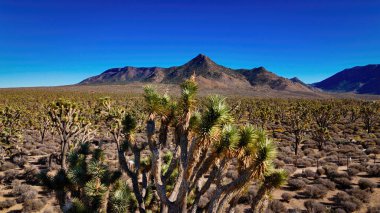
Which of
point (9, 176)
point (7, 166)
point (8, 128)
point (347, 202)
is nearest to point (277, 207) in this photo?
point (347, 202)

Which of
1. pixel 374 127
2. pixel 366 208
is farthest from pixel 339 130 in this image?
pixel 366 208

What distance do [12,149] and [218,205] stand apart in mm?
26779

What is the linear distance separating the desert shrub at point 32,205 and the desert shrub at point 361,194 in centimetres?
1689

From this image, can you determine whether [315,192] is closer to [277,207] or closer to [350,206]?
[350,206]

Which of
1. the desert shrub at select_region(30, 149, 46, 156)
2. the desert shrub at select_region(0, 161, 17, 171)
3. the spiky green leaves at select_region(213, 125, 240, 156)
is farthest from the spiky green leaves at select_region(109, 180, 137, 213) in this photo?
the desert shrub at select_region(30, 149, 46, 156)

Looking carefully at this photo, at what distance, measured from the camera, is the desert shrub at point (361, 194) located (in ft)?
51.9

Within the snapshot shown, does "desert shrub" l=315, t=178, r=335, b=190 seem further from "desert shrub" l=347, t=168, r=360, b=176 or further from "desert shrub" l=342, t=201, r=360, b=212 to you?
"desert shrub" l=342, t=201, r=360, b=212

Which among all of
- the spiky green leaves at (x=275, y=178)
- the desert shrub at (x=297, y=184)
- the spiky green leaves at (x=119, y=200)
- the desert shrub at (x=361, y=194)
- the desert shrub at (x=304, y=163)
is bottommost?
the desert shrub at (x=304, y=163)

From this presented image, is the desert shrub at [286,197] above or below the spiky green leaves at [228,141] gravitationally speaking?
below

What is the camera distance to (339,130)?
48.9 meters

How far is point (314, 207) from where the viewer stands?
47.9 feet

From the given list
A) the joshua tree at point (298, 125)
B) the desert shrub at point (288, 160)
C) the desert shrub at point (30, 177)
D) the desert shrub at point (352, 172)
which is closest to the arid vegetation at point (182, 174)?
the desert shrub at point (30, 177)

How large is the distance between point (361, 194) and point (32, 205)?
17553 mm

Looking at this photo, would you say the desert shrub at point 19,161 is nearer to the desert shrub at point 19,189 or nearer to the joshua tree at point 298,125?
the desert shrub at point 19,189
